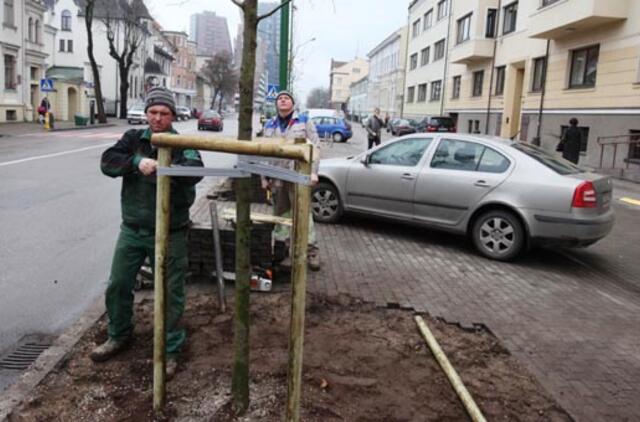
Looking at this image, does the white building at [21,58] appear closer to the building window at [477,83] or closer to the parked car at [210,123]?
the parked car at [210,123]

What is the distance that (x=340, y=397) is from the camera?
3617mm

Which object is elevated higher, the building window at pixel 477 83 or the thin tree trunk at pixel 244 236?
the building window at pixel 477 83

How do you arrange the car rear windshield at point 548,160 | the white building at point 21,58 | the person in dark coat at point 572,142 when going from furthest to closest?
the white building at point 21,58 → the person in dark coat at point 572,142 → the car rear windshield at point 548,160

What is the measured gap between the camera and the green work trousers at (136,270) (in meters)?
3.83

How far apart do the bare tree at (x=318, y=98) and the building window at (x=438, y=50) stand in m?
87.6

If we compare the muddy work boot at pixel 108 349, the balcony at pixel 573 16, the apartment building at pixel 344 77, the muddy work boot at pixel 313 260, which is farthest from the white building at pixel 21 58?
the apartment building at pixel 344 77

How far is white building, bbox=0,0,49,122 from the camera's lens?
37500mm

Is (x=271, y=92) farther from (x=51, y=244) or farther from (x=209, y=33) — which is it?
(x=209, y=33)

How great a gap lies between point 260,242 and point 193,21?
133757 mm

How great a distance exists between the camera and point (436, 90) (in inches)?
1853

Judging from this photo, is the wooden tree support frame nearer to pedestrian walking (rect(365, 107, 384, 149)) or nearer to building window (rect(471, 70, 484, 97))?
pedestrian walking (rect(365, 107, 384, 149))

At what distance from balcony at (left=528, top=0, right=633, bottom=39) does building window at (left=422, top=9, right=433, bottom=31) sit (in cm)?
2686

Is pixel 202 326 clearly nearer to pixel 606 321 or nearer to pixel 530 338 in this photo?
pixel 530 338

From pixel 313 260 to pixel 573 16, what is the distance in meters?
18.9
